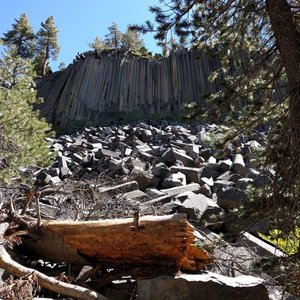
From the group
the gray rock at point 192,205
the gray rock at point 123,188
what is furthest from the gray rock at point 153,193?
the gray rock at point 192,205

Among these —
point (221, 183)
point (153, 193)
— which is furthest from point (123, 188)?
point (221, 183)

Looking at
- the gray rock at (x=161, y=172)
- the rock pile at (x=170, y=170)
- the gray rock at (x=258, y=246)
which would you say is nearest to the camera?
the gray rock at (x=258, y=246)

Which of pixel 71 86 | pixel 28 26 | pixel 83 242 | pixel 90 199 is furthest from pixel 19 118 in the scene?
pixel 28 26

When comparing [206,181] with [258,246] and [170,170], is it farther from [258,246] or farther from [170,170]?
[258,246]

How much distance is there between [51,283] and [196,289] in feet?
3.99

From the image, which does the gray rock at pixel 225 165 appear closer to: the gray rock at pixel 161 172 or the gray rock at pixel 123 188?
the gray rock at pixel 161 172

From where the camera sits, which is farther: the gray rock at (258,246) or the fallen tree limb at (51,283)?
the gray rock at (258,246)

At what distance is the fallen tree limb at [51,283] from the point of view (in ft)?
11.6

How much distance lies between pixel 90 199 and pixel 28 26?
115 ft

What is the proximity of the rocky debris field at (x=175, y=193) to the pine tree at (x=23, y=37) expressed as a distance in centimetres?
2527

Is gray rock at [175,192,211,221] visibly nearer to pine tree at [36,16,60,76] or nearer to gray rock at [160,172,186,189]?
gray rock at [160,172,186,189]

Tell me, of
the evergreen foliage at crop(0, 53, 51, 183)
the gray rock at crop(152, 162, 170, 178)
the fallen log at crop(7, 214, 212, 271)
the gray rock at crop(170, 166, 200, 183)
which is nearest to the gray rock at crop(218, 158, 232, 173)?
the gray rock at crop(170, 166, 200, 183)

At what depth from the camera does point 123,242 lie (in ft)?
13.4

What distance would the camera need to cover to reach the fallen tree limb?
3.52 meters
